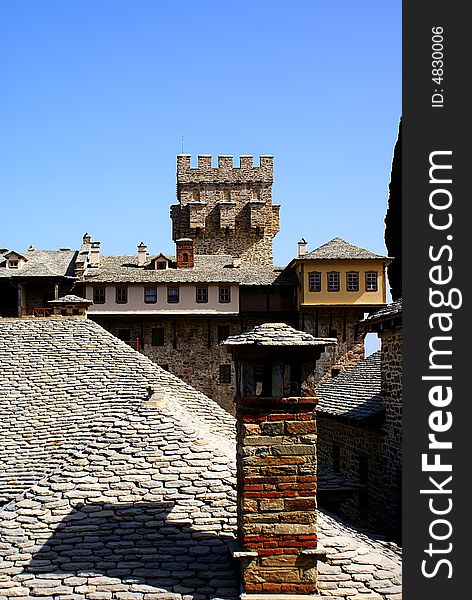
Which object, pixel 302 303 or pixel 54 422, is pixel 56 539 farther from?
pixel 302 303

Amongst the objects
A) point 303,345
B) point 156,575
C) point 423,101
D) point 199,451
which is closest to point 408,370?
point 303,345

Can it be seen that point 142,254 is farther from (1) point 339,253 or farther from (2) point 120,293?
(1) point 339,253

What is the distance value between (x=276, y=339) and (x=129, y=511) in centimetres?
349

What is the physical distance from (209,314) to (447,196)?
34642 mm

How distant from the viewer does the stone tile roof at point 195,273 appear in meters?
41.3

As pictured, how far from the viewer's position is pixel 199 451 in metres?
11.0

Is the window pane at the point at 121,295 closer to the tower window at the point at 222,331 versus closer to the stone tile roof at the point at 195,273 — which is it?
the stone tile roof at the point at 195,273

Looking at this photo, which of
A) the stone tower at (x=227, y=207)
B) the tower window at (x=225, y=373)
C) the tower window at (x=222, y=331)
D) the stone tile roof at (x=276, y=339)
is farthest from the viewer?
the stone tower at (x=227, y=207)

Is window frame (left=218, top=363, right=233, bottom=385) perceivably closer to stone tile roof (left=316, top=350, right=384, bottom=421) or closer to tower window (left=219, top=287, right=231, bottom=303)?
tower window (left=219, top=287, right=231, bottom=303)

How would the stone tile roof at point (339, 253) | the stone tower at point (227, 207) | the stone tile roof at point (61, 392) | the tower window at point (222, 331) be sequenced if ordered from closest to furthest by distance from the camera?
the stone tile roof at point (61, 392) < the stone tile roof at point (339, 253) < the tower window at point (222, 331) < the stone tower at point (227, 207)

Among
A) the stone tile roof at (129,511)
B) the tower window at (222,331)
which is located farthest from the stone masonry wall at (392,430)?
the tower window at (222,331)

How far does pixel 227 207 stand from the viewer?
52.3 meters

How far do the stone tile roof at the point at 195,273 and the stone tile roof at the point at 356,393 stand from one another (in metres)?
17.2

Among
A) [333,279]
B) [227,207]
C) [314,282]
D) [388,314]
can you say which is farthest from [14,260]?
[388,314]
